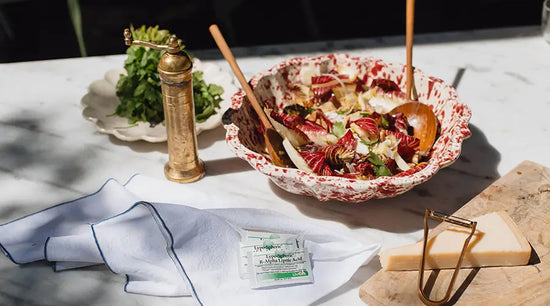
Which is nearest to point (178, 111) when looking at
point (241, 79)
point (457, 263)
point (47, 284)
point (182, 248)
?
point (241, 79)

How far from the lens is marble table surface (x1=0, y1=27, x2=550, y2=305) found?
1.06 metres

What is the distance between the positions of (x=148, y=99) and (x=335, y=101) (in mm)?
403

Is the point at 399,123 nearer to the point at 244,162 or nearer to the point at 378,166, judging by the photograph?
the point at 378,166

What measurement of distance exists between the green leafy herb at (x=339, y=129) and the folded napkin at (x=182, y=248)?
0.21m

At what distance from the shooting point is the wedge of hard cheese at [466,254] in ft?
3.21

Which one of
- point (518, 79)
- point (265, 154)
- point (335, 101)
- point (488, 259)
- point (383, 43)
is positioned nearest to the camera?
point (488, 259)

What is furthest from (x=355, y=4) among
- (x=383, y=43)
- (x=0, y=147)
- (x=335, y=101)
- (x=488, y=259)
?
(x=488, y=259)

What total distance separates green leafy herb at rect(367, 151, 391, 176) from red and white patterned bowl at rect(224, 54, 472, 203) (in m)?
0.04

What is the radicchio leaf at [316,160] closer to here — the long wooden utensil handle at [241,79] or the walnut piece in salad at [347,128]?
the walnut piece in salad at [347,128]

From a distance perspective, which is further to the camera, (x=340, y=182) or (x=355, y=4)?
(x=355, y=4)

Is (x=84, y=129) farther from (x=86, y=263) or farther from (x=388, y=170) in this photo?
(x=388, y=170)

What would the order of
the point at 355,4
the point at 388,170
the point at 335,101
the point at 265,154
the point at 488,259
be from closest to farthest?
the point at 488,259
the point at 388,170
the point at 265,154
the point at 335,101
the point at 355,4

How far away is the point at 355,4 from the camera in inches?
127

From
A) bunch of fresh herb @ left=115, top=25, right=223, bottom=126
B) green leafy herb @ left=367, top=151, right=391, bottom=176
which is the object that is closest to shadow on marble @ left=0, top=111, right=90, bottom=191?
bunch of fresh herb @ left=115, top=25, right=223, bottom=126
